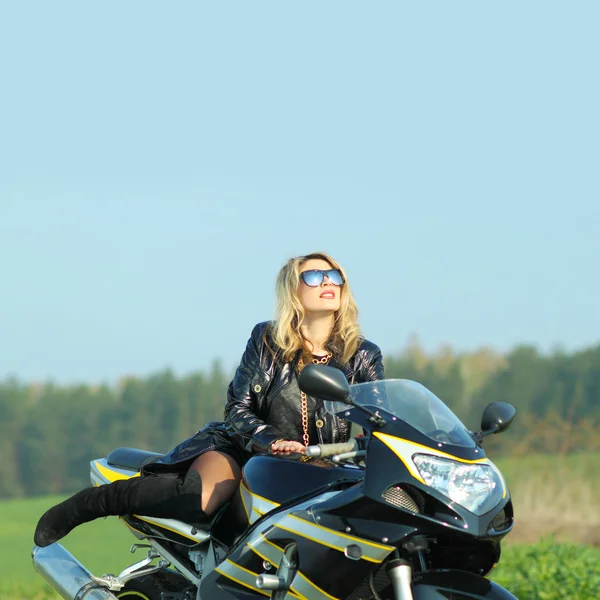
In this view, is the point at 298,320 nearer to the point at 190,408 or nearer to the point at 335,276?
the point at 335,276

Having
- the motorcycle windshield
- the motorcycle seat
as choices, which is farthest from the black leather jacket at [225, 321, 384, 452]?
the motorcycle windshield

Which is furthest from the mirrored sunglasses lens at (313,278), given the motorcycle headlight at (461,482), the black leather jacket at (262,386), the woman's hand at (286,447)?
the motorcycle headlight at (461,482)

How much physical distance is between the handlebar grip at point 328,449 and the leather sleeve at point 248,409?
23.8 inches

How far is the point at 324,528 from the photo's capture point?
3785 mm

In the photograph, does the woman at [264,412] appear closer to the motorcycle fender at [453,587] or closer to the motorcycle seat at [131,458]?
the motorcycle seat at [131,458]

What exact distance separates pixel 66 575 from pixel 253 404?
3.96ft

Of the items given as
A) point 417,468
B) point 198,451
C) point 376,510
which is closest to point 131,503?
point 198,451

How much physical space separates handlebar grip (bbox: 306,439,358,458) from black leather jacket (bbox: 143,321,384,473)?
82cm

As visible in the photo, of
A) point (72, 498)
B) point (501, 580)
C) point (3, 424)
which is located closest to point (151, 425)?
point (3, 424)

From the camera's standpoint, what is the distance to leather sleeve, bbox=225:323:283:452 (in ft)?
14.6

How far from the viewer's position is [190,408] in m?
17.3

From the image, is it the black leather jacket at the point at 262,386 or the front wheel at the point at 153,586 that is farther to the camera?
the front wheel at the point at 153,586

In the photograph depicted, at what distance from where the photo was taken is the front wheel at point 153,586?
16.5 ft

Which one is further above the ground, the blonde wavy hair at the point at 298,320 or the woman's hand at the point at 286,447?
the blonde wavy hair at the point at 298,320
